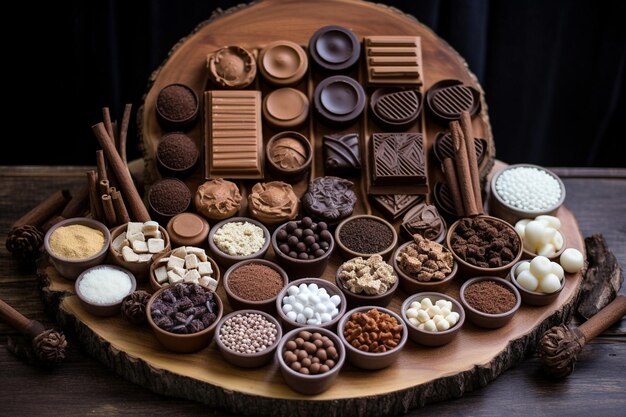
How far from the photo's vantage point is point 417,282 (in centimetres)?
335

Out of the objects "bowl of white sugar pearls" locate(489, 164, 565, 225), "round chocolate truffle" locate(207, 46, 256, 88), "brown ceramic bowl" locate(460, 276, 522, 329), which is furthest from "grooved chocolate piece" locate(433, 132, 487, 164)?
"round chocolate truffle" locate(207, 46, 256, 88)

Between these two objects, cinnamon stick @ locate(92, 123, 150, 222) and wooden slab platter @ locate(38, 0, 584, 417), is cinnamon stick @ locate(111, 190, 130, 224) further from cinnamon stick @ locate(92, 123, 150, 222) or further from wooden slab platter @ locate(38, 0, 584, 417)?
wooden slab platter @ locate(38, 0, 584, 417)

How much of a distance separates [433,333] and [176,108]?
156 centimetres

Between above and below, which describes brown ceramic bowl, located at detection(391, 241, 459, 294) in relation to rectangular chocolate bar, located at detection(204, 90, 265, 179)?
below

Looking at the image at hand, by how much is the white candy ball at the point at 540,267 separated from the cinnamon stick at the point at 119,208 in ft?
5.65

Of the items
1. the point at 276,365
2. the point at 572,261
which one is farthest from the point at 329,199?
the point at 572,261

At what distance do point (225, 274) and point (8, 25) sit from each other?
2026mm

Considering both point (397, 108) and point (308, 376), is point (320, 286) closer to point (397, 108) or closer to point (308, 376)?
point (308, 376)

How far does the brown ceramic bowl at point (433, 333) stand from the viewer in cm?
317

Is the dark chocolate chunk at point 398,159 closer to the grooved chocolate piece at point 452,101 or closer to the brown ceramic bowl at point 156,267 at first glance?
the grooved chocolate piece at point 452,101

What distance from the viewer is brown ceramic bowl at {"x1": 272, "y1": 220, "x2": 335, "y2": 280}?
338 centimetres

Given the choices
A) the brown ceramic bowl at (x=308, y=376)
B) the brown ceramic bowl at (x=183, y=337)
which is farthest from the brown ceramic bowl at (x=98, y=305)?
the brown ceramic bowl at (x=308, y=376)

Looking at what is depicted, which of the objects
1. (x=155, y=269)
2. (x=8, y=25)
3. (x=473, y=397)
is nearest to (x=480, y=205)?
(x=473, y=397)

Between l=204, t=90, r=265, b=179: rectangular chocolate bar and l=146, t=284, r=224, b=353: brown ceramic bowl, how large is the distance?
0.73m
